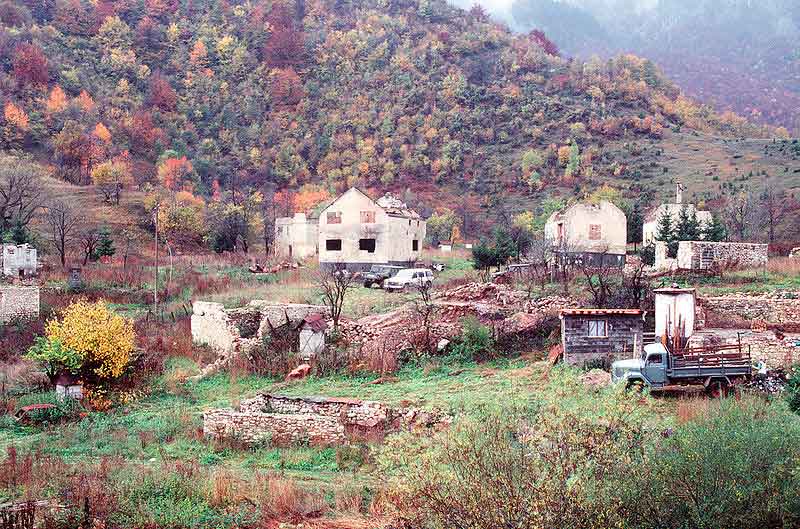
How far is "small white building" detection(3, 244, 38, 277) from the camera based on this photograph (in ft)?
115

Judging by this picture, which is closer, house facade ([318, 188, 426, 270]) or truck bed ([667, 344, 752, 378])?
truck bed ([667, 344, 752, 378])

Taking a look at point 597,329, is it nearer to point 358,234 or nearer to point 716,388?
point 716,388

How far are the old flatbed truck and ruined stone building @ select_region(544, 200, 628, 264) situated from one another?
2266cm

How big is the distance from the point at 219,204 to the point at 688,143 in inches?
1837

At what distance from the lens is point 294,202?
7619 centimetres

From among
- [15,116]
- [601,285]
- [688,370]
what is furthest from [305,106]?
[688,370]

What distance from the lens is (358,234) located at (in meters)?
42.0

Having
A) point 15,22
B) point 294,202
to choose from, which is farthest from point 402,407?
point 15,22

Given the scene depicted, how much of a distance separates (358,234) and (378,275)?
6986mm

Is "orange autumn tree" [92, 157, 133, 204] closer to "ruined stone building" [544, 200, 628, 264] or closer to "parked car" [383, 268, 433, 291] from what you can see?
"parked car" [383, 268, 433, 291]

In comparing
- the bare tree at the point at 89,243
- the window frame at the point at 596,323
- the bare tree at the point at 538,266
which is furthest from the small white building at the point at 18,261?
the window frame at the point at 596,323

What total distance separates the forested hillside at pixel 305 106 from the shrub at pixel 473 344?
3139 cm

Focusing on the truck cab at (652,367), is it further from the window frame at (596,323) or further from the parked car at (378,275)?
the parked car at (378,275)

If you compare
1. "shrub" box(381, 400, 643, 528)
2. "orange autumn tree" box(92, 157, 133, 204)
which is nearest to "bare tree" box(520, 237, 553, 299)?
"shrub" box(381, 400, 643, 528)
